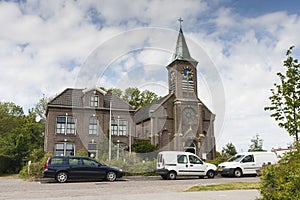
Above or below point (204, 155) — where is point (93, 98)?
above

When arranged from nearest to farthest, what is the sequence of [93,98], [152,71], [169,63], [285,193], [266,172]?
[285,193] < [266,172] < [152,71] < [93,98] < [169,63]

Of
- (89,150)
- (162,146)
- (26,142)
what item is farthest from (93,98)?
(162,146)

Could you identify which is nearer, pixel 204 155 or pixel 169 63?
pixel 204 155

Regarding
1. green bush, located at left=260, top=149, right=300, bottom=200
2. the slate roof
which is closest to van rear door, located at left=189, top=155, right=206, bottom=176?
green bush, located at left=260, top=149, right=300, bottom=200

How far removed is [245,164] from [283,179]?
51.2 feet

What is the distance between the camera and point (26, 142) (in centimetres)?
3238

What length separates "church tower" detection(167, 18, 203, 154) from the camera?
132ft

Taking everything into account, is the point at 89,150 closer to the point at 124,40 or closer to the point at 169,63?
the point at 124,40

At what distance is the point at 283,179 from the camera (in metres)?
6.88

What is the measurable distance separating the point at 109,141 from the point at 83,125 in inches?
163

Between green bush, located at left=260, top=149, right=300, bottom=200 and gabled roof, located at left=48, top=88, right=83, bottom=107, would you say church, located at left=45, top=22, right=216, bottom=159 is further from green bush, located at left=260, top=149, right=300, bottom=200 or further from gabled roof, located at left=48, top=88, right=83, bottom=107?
green bush, located at left=260, top=149, right=300, bottom=200

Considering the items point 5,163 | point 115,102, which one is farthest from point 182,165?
point 5,163

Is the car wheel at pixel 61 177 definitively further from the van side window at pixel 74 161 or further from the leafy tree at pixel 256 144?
the leafy tree at pixel 256 144

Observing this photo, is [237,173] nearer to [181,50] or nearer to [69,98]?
[69,98]
